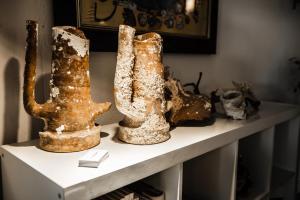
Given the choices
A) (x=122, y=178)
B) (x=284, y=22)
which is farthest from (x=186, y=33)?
(x=284, y=22)

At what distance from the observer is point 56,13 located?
91 centimetres

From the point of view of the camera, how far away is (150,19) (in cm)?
119

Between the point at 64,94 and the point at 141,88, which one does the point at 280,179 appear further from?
the point at 64,94

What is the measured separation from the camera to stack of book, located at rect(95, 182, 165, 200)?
31.6 inches

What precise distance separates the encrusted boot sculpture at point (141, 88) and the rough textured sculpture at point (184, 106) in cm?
17

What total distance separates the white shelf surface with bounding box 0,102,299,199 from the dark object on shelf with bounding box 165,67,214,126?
4 cm

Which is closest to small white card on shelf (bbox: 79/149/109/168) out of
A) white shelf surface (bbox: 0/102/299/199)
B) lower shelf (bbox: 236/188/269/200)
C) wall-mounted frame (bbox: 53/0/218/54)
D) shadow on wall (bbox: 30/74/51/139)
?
white shelf surface (bbox: 0/102/299/199)

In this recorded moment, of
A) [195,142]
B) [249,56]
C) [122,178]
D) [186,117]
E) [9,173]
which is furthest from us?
[249,56]

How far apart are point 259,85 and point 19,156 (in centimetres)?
165

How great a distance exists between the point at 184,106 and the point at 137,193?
14.1 inches

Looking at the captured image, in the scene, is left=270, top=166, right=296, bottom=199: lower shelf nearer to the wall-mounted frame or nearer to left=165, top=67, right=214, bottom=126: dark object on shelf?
left=165, top=67, right=214, bottom=126: dark object on shelf

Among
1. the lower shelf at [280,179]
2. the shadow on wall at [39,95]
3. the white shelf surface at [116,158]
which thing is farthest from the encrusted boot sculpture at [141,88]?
the lower shelf at [280,179]

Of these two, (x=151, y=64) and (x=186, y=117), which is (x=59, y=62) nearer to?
(x=151, y=64)

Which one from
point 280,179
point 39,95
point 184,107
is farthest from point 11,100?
point 280,179
